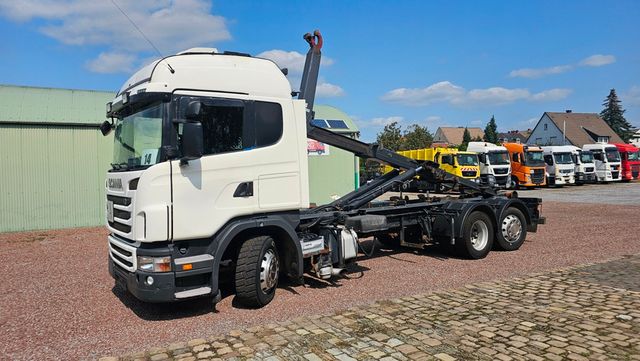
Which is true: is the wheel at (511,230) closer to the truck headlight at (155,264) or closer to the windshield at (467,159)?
the truck headlight at (155,264)

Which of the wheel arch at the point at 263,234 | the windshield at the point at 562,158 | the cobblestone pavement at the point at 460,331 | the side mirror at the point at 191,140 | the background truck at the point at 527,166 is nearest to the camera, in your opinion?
the cobblestone pavement at the point at 460,331

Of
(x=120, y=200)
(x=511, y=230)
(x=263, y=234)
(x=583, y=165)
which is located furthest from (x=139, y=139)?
(x=583, y=165)

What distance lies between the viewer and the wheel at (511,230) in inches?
387

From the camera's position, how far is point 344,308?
239 inches

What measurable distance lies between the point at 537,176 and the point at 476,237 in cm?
2589

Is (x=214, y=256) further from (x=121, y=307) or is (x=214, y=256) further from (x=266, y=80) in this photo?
(x=266, y=80)

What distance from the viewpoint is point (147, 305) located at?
647 centimetres

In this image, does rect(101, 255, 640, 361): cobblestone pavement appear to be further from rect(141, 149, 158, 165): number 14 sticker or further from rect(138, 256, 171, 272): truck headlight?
rect(141, 149, 158, 165): number 14 sticker

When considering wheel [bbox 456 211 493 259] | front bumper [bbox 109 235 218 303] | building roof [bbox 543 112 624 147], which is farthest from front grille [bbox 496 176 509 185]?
building roof [bbox 543 112 624 147]

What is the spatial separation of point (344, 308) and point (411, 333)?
120cm

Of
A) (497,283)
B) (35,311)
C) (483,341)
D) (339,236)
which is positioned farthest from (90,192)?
(483,341)

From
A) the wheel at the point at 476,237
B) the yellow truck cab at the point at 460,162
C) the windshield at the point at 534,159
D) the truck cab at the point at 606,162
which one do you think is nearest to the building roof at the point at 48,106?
the wheel at the point at 476,237

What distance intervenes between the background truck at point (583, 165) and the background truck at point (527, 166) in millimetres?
3820

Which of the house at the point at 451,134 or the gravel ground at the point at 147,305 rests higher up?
the house at the point at 451,134
